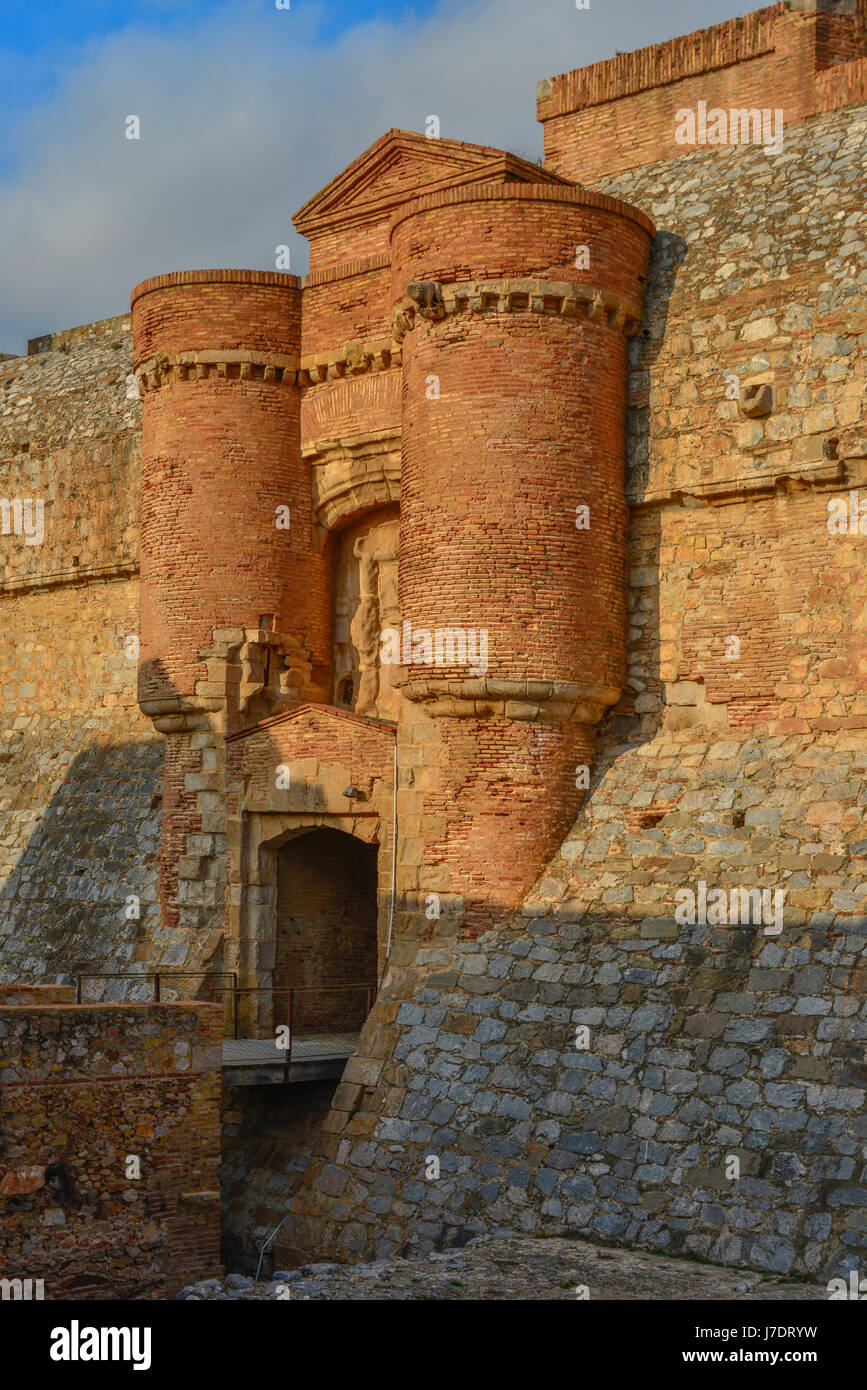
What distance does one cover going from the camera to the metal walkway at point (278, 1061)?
14.2 meters

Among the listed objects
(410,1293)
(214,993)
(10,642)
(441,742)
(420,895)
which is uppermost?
(10,642)

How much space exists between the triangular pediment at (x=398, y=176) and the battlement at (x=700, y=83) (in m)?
1.38

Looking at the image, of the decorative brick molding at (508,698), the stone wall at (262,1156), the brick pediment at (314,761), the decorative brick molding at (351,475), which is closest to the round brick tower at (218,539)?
the decorative brick molding at (351,475)

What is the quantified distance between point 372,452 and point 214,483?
1.66 m

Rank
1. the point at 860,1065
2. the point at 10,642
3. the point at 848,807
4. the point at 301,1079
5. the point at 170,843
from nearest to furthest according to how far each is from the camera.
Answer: the point at 860,1065 < the point at 848,807 < the point at 301,1079 < the point at 170,843 < the point at 10,642

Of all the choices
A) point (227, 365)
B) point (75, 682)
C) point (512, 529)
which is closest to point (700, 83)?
point (227, 365)

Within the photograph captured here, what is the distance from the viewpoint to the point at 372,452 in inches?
669

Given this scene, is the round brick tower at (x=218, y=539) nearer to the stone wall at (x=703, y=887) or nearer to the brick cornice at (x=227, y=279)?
the brick cornice at (x=227, y=279)

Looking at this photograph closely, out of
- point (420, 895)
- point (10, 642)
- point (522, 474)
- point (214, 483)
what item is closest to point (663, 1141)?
point (420, 895)

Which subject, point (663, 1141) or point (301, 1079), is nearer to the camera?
point (663, 1141)

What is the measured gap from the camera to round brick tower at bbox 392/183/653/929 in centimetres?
1438

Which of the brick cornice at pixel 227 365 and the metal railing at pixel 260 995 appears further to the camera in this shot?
the brick cornice at pixel 227 365

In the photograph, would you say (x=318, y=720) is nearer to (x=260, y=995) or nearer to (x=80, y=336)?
(x=260, y=995)

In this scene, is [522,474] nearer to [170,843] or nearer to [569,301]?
[569,301]
